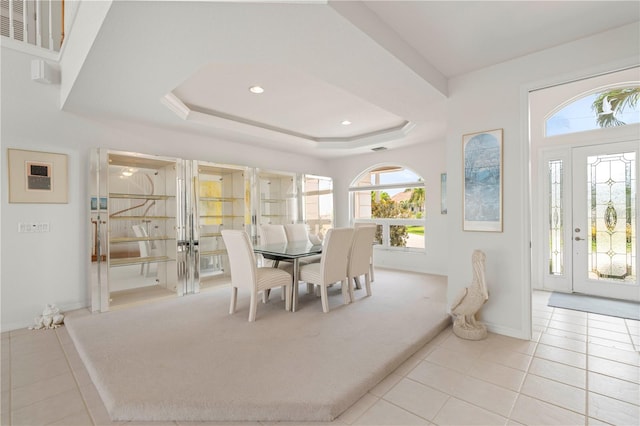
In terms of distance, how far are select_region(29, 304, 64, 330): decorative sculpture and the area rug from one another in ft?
18.6

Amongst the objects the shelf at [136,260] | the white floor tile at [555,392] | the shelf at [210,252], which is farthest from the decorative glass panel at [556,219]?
the shelf at [136,260]

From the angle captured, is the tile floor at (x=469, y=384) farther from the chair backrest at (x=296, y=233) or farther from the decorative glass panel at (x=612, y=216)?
the chair backrest at (x=296, y=233)

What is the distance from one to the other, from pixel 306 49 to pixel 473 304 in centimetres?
263

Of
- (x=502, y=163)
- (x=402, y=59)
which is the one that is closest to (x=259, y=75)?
(x=402, y=59)

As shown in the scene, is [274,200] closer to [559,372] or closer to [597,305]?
[559,372]

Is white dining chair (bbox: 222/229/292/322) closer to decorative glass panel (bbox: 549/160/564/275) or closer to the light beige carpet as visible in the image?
the light beige carpet

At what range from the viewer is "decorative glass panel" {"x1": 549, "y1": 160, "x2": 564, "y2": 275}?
166 inches

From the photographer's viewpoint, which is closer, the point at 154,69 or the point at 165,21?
the point at 165,21

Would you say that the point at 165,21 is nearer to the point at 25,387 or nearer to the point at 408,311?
the point at 25,387

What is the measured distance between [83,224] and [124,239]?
47cm

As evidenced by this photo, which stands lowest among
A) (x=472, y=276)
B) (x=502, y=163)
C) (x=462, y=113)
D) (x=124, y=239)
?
(x=472, y=276)

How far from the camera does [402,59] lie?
2395mm

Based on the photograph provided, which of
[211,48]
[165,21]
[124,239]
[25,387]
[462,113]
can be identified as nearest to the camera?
[165,21]

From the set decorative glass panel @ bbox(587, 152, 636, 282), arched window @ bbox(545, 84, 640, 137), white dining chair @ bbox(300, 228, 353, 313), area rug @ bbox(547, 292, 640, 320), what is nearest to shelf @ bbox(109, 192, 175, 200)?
white dining chair @ bbox(300, 228, 353, 313)
